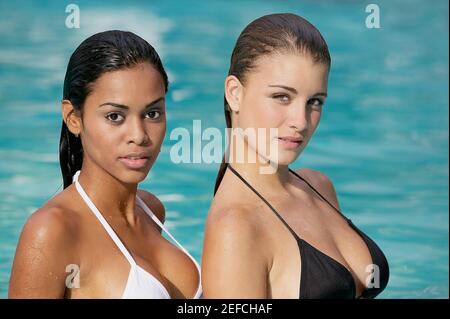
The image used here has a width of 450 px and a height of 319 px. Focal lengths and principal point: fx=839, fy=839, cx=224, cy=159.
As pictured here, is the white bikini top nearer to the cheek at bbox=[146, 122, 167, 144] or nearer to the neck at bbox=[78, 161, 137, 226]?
the neck at bbox=[78, 161, 137, 226]

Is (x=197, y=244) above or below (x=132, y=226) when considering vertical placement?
above

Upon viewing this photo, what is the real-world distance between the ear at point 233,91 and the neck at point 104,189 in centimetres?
71

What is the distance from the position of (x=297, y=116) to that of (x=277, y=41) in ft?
1.21

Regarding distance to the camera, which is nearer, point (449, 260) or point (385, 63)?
point (449, 260)

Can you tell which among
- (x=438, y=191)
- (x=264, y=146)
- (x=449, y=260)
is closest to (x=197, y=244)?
(x=449, y=260)

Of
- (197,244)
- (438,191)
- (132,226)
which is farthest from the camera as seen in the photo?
(438,191)

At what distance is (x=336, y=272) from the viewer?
3.96 m

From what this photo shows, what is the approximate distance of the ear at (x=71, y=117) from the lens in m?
4.20

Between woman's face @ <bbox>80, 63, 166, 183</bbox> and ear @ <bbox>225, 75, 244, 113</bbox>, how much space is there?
1.11ft

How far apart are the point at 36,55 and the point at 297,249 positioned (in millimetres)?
10719

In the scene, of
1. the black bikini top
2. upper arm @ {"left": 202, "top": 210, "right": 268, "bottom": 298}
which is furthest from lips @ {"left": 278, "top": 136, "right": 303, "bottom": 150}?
upper arm @ {"left": 202, "top": 210, "right": 268, "bottom": 298}

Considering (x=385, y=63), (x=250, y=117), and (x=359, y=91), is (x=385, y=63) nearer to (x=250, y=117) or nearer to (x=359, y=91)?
(x=359, y=91)

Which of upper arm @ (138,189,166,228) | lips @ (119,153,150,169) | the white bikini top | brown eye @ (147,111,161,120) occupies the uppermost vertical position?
brown eye @ (147,111,161,120)

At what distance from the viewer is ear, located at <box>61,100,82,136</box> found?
4203 millimetres
